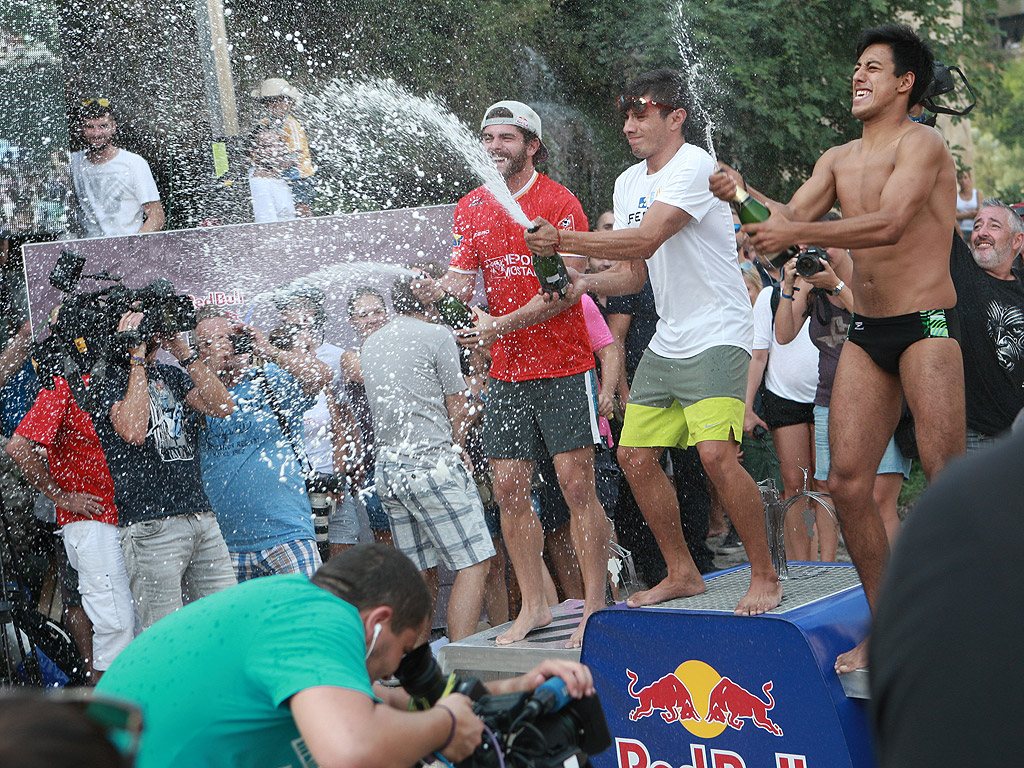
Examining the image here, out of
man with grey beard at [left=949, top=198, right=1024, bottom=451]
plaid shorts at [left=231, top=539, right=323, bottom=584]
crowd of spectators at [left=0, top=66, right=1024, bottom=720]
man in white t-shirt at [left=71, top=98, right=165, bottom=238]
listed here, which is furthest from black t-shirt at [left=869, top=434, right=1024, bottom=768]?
man in white t-shirt at [left=71, top=98, right=165, bottom=238]

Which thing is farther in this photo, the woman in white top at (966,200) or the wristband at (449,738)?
the woman in white top at (966,200)

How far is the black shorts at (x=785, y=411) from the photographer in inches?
232

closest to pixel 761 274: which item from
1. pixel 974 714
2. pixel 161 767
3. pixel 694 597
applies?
pixel 694 597

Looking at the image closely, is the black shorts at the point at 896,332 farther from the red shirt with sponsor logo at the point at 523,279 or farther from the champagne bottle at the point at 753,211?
the red shirt with sponsor logo at the point at 523,279

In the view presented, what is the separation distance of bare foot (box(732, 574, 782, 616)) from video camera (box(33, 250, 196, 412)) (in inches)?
109

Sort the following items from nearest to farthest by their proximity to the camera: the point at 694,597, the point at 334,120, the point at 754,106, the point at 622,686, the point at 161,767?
the point at 161,767 < the point at 622,686 < the point at 694,597 < the point at 334,120 < the point at 754,106

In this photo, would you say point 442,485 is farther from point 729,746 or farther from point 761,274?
point 761,274

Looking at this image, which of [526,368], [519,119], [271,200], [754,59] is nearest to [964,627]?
[526,368]

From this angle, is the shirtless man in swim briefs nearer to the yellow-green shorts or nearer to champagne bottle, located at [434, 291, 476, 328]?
the yellow-green shorts

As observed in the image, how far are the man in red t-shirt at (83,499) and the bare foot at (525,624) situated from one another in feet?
5.40

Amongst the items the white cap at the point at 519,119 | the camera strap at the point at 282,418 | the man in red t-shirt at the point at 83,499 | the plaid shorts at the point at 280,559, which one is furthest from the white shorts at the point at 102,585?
the white cap at the point at 519,119

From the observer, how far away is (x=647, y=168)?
4.27 meters

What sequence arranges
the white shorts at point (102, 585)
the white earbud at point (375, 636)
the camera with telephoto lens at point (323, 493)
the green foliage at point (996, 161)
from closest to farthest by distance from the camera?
the white earbud at point (375, 636), the white shorts at point (102, 585), the camera with telephoto lens at point (323, 493), the green foliage at point (996, 161)

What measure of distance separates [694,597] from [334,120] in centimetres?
463
